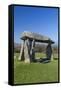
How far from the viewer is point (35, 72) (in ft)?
5.82

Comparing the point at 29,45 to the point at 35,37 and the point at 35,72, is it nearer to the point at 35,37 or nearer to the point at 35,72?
the point at 35,37

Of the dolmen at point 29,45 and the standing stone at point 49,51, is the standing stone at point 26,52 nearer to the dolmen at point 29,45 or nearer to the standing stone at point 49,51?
the dolmen at point 29,45

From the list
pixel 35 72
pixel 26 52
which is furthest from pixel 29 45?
pixel 35 72

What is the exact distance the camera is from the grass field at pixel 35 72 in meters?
1.73

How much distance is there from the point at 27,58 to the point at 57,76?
0.21m

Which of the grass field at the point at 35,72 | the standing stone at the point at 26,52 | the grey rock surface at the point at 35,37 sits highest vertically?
the grey rock surface at the point at 35,37

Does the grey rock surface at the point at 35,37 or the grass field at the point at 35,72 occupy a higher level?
the grey rock surface at the point at 35,37

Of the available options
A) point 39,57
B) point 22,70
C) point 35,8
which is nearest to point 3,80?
point 22,70

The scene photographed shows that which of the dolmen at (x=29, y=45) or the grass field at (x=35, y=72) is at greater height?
the dolmen at (x=29, y=45)

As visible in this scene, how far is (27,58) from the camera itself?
177cm

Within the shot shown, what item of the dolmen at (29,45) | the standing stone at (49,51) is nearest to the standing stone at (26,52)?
the dolmen at (29,45)

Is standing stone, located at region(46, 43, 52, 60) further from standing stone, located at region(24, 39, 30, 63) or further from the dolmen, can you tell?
standing stone, located at region(24, 39, 30, 63)

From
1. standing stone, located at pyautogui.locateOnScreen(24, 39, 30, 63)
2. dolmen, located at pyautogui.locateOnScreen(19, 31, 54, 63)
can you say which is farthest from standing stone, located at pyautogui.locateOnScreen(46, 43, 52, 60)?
standing stone, located at pyautogui.locateOnScreen(24, 39, 30, 63)

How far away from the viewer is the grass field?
1733 millimetres
